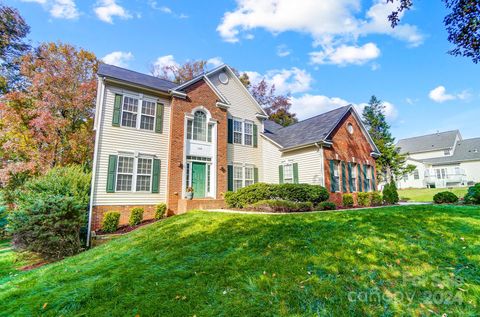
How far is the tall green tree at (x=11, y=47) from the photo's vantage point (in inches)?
727

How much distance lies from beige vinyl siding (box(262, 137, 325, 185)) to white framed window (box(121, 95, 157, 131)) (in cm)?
783

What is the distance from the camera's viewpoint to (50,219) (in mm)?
8422

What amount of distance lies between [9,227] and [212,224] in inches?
300

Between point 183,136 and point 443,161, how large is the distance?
38.0 meters

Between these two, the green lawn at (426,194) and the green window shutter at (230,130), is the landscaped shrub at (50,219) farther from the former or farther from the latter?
the green lawn at (426,194)

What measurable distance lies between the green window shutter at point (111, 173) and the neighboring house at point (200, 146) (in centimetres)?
4

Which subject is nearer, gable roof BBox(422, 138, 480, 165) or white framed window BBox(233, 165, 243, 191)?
white framed window BBox(233, 165, 243, 191)

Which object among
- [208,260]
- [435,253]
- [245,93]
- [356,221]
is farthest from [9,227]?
[245,93]

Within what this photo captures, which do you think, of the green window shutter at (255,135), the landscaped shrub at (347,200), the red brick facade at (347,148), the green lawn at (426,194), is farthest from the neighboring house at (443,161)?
the green window shutter at (255,135)

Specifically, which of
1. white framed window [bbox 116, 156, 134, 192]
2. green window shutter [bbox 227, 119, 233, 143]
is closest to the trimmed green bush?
green window shutter [bbox 227, 119, 233, 143]

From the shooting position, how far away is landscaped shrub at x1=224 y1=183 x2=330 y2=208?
11469 millimetres

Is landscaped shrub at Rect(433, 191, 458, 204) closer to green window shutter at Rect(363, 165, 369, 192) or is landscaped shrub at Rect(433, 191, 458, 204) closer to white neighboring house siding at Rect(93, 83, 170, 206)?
green window shutter at Rect(363, 165, 369, 192)

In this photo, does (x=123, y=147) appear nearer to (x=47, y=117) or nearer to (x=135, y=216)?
(x=135, y=216)

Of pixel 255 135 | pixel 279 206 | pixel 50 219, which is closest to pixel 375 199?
pixel 279 206
